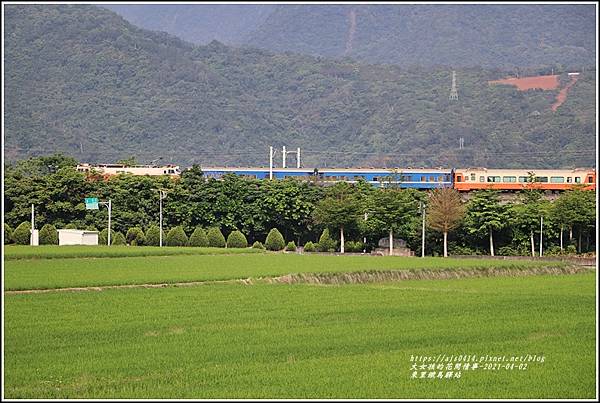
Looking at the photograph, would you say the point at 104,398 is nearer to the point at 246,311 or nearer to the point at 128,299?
the point at 246,311

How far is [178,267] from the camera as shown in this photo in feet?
136

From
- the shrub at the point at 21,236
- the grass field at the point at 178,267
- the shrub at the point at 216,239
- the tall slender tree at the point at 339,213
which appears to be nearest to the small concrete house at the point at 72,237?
the shrub at the point at 21,236

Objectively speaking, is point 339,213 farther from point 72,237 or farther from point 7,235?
point 7,235

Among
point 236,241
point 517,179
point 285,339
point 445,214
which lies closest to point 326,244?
point 236,241

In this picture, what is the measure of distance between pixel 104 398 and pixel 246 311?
1078 cm

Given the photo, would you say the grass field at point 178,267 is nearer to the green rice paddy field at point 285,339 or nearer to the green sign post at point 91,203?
the green rice paddy field at point 285,339

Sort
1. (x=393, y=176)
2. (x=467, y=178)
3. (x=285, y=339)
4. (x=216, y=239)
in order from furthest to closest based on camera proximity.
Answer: (x=393, y=176), (x=467, y=178), (x=216, y=239), (x=285, y=339)

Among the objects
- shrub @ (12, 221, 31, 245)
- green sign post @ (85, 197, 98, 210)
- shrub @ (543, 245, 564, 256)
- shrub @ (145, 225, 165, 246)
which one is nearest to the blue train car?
shrub @ (145, 225, 165, 246)

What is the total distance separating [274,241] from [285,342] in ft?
142

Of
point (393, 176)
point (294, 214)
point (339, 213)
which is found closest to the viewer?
point (339, 213)

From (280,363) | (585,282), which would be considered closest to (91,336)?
(280,363)

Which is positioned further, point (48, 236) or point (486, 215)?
point (48, 236)

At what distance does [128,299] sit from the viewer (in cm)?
2883

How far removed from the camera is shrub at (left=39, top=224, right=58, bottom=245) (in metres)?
60.5
